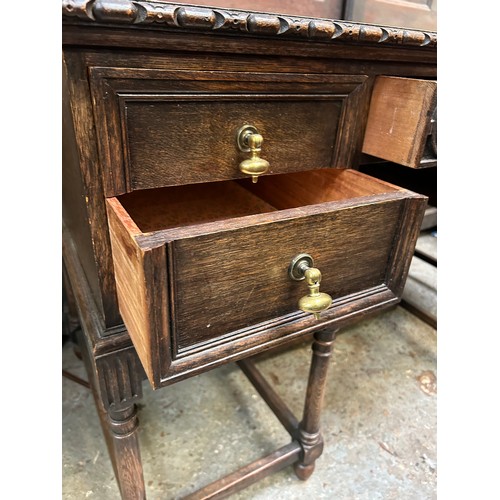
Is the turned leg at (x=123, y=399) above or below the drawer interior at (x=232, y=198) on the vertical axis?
below

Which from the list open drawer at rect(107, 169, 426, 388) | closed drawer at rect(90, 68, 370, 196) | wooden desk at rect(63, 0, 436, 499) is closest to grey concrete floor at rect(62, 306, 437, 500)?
wooden desk at rect(63, 0, 436, 499)

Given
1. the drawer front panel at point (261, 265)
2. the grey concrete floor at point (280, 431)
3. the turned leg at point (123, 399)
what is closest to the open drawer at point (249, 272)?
the drawer front panel at point (261, 265)

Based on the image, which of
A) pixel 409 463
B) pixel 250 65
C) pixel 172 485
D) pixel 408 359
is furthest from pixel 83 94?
pixel 408 359

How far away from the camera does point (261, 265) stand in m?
0.45

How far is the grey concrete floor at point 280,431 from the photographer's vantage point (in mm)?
841

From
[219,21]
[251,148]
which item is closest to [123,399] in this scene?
[251,148]

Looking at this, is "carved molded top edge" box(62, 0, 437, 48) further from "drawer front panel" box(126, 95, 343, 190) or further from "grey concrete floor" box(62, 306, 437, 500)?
"grey concrete floor" box(62, 306, 437, 500)

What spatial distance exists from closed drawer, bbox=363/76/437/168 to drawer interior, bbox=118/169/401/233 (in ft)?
0.21

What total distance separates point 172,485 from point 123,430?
0.33 meters

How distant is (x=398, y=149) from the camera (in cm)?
59

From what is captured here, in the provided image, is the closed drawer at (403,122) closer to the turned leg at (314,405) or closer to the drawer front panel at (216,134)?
the drawer front panel at (216,134)

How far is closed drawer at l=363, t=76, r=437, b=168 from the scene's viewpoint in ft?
1.80

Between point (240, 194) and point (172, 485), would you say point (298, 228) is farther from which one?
point (172, 485)

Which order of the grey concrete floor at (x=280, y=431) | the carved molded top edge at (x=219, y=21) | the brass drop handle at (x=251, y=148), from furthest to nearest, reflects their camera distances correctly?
the grey concrete floor at (x=280, y=431) → the brass drop handle at (x=251, y=148) → the carved molded top edge at (x=219, y=21)
